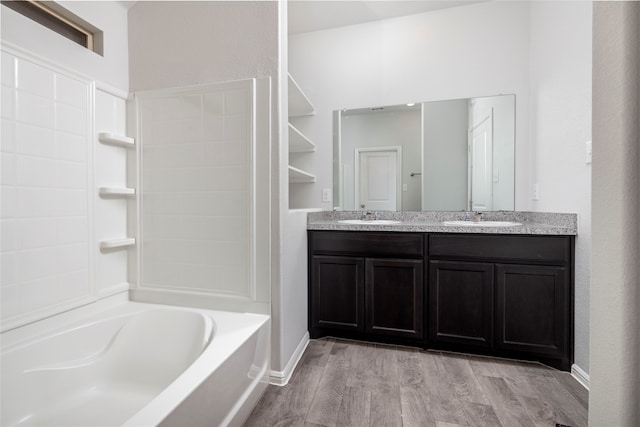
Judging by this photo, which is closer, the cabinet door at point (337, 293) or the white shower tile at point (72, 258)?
the white shower tile at point (72, 258)

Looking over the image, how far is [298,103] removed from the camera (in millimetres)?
2357

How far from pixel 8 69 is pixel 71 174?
473 millimetres

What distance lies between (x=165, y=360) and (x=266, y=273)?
63 cm

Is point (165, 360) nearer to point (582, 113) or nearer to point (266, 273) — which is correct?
point (266, 273)

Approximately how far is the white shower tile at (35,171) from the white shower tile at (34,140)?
28mm

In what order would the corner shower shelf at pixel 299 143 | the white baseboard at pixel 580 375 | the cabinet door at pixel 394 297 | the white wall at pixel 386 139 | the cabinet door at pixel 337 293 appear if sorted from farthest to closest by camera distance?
the white wall at pixel 386 139 < the corner shower shelf at pixel 299 143 < the cabinet door at pixel 337 293 < the cabinet door at pixel 394 297 < the white baseboard at pixel 580 375

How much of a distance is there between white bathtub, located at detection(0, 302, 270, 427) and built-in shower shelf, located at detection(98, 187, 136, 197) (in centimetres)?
65

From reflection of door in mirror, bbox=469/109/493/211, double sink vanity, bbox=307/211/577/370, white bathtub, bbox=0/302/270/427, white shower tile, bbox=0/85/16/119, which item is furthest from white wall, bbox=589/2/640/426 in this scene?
white shower tile, bbox=0/85/16/119

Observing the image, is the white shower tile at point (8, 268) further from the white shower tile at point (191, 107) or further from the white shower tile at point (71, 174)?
the white shower tile at point (191, 107)

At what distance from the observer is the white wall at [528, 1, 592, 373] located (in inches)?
60.4

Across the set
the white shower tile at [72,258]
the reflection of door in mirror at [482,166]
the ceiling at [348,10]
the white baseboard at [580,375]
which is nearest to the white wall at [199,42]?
the ceiling at [348,10]

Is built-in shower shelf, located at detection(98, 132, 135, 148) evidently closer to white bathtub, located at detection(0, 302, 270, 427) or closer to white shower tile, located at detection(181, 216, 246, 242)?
white shower tile, located at detection(181, 216, 246, 242)

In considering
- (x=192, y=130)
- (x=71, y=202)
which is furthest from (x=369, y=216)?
(x=71, y=202)

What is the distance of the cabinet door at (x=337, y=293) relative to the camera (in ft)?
6.62
